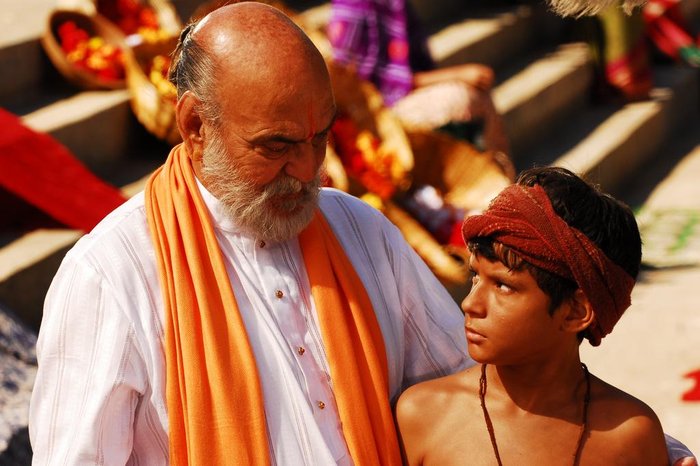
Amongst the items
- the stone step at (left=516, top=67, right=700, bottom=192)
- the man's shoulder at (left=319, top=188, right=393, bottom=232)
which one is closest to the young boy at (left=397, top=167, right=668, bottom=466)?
the man's shoulder at (left=319, top=188, right=393, bottom=232)

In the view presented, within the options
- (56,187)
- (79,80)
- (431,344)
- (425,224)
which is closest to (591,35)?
(425,224)

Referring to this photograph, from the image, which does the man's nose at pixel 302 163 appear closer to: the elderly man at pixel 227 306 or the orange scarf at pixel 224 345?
the elderly man at pixel 227 306

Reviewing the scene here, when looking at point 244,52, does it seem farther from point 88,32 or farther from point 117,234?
point 88,32

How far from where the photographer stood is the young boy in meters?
2.50

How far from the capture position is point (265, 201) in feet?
8.92

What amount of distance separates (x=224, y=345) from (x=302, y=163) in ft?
1.47

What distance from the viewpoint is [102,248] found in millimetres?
2674

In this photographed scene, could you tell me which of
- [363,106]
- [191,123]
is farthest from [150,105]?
[191,123]

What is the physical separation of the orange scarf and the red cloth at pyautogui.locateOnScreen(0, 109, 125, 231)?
2.62 meters

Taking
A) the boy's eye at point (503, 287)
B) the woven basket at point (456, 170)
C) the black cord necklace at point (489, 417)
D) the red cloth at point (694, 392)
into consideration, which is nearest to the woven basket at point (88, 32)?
the woven basket at point (456, 170)

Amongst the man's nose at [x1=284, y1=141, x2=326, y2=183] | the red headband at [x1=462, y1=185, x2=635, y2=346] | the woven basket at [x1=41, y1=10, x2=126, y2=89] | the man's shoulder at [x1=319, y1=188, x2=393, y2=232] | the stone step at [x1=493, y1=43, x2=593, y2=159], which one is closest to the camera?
the red headband at [x1=462, y1=185, x2=635, y2=346]

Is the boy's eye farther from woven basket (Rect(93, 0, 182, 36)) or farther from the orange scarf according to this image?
woven basket (Rect(93, 0, 182, 36))

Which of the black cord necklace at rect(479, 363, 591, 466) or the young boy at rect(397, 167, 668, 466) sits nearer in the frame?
the young boy at rect(397, 167, 668, 466)

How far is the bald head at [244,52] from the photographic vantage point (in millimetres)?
2664
